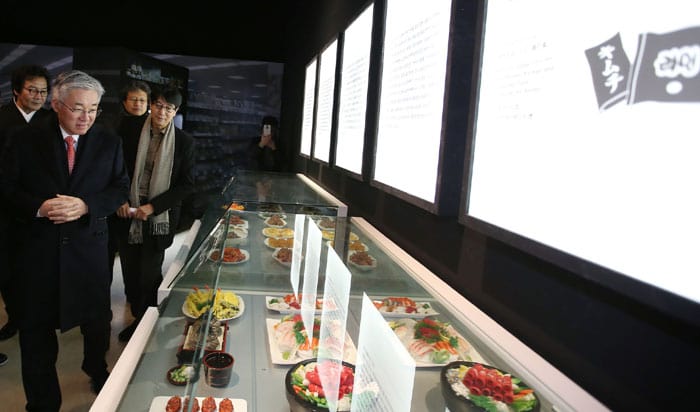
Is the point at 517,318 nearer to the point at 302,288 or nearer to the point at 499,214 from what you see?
the point at 499,214

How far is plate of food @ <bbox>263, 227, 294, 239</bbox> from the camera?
71.6 inches

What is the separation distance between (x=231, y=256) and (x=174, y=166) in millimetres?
1906

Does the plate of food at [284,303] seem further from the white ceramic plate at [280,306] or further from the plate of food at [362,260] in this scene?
the plate of food at [362,260]

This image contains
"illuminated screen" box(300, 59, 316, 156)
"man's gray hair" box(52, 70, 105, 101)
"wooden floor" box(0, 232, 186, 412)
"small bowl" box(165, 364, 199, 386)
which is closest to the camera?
"small bowl" box(165, 364, 199, 386)

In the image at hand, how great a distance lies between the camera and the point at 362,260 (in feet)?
5.02

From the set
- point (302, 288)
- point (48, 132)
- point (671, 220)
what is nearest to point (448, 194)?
point (302, 288)

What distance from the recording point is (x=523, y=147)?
119 centimetres

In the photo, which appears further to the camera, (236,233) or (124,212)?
(124,212)

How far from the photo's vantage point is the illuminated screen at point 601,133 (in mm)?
753

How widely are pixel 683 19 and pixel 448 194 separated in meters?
0.91

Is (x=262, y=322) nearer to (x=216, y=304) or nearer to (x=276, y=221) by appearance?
(x=216, y=304)

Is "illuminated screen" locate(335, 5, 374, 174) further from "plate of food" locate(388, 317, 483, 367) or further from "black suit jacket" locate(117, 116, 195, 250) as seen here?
"plate of food" locate(388, 317, 483, 367)

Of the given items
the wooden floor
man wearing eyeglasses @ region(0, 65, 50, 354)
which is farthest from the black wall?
man wearing eyeglasses @ region(0, 65, 50, 354)

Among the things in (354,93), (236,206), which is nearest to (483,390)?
(236,206)
